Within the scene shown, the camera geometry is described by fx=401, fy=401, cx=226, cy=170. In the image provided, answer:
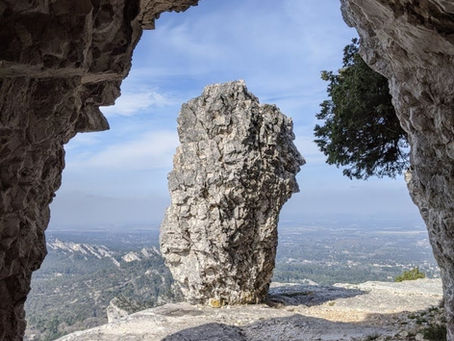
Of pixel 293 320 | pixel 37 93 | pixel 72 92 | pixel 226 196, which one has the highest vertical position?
pixel 72 92

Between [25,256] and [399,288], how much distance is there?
19.9m

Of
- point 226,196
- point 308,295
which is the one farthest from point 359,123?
point 308,295

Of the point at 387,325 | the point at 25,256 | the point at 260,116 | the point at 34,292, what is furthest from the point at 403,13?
the point at 34,292

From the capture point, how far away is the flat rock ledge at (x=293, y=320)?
12.0 m

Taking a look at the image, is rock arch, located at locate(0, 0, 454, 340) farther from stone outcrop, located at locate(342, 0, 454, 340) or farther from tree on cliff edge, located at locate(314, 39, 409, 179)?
tree on cliff edge, located at locate(314, 39, 409, 179)

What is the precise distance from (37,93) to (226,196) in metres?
12.5

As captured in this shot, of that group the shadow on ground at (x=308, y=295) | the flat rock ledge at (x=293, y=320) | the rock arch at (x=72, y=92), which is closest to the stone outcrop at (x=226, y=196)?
the flat rock ledge at (x=293, y=320)

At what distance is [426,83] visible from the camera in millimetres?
6656

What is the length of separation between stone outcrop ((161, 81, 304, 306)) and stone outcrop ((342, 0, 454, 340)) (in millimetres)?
8970

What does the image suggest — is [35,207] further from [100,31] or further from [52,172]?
[100,31]

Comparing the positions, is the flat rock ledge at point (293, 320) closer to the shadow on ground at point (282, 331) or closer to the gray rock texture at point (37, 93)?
the shadow on ground at point (282, 331)

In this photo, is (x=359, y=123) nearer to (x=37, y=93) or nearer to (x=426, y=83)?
(x=426, y=83)

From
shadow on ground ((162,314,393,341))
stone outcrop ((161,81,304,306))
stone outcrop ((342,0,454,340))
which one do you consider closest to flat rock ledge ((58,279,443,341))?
shadow on ground ((162,314,393,341))

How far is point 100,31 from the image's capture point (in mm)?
5691
